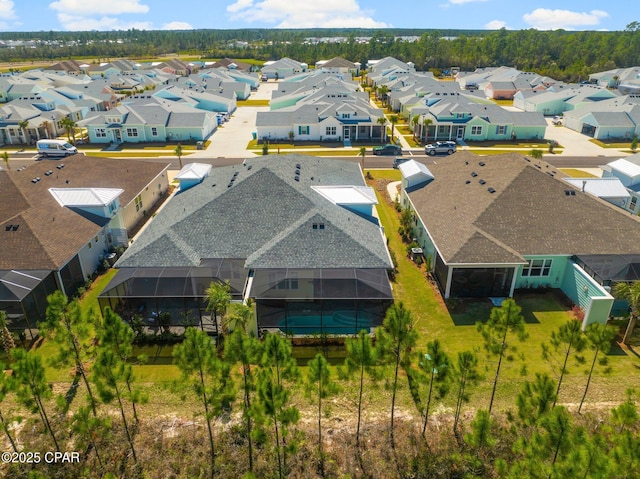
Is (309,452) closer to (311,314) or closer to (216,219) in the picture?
(311,314)

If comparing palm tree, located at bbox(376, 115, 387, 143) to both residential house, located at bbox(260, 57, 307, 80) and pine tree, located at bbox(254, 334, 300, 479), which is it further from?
residential house, located at bbox(260, 57, 307, 80)

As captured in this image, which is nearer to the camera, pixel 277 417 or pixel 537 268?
pixel 277 417

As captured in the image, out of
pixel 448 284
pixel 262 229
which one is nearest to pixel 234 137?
pixel 262 229

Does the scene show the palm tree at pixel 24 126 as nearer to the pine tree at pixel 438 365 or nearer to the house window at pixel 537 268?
the house window at pixel 537 268

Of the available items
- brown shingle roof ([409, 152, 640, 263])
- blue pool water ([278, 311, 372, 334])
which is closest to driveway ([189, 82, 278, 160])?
brown shingle roof ([409, 152, 640, 263])

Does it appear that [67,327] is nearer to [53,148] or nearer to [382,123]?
[53,148]
